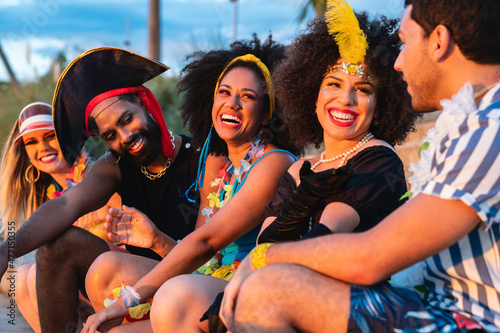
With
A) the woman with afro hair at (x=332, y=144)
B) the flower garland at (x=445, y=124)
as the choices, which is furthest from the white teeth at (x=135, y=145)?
the flower garland at (x=445, y=124)

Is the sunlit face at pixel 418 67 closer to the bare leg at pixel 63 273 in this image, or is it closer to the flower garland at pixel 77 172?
the bare leg at pixel 63 273

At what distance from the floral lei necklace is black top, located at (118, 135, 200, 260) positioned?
31 centimetres

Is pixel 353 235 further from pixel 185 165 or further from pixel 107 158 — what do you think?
pixel 107 158

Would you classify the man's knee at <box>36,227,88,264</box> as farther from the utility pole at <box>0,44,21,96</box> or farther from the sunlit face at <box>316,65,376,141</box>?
the utility pole at <box>0,44,21,96</box>

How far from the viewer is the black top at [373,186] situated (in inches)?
88.7

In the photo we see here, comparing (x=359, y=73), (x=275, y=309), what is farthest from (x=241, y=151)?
(x=275, y=309)

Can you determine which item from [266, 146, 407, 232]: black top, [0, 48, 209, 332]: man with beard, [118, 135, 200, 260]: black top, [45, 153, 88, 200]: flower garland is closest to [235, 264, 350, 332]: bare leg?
[266, 146, 407, 232]: black top

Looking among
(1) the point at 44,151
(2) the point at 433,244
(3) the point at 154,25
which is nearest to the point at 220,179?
(1) the point at 44,151

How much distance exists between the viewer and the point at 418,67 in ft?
6.23

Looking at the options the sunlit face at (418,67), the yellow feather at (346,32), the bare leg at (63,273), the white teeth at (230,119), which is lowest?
the bare leg at (63,273)

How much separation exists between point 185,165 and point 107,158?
507 mm

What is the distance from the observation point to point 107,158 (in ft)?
12.2

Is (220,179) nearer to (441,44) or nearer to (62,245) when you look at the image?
(62,245)

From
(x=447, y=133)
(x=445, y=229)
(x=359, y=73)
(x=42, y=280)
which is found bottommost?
(x=42, y=280)
